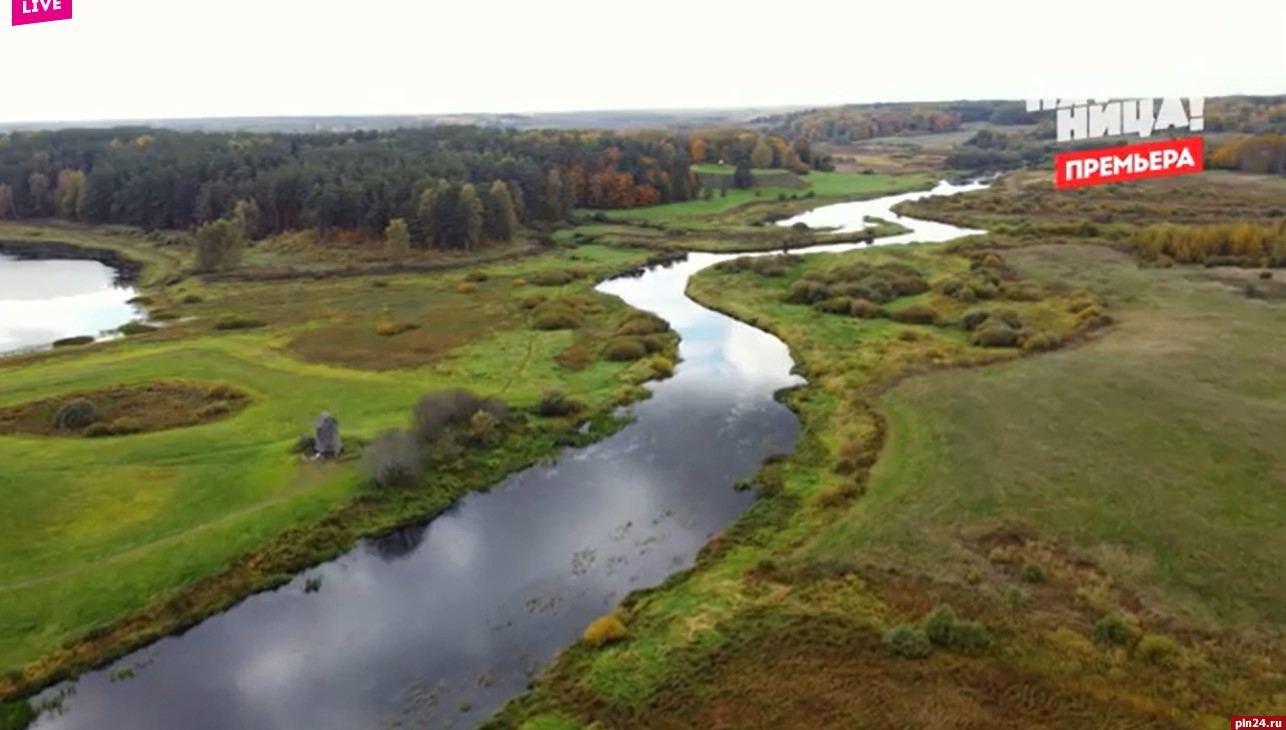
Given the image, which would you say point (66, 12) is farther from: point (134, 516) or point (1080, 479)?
point (1080, 479)

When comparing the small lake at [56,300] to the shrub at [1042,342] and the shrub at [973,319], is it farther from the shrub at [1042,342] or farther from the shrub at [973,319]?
the shrub at [1042,342]

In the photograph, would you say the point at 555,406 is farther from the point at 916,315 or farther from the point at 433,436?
the point at 916,315

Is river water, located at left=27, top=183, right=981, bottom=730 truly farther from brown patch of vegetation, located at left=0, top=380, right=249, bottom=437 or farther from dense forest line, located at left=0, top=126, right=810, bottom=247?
dense forest line, located at left=0, top=126, right=810, bottom=247

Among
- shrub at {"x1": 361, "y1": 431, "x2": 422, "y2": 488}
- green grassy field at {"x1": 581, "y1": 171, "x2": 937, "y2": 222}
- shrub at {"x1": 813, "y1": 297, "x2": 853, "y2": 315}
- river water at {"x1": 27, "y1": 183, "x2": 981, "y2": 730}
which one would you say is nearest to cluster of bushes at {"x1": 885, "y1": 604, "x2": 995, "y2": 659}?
river water at {"x1": 27, "y1": 183, "x2": 981, "y2": 730}

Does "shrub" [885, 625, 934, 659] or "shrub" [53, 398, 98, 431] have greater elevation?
"shrub" [53, 398, 98, 431]

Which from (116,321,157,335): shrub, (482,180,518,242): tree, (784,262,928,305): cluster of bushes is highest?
(482,180,518,242): tree

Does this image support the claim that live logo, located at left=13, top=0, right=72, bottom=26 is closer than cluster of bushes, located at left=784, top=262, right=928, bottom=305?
Yes
